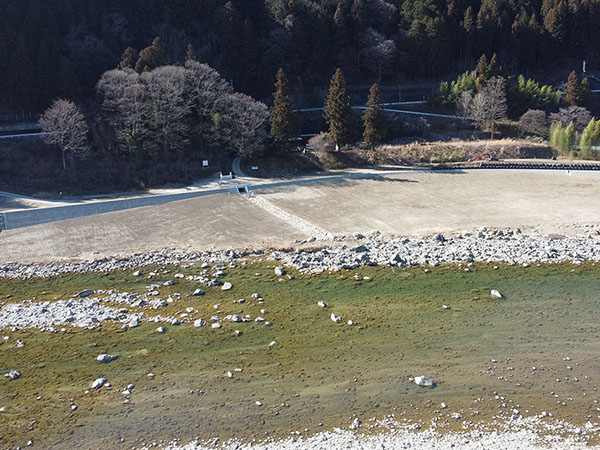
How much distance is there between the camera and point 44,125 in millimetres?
36094

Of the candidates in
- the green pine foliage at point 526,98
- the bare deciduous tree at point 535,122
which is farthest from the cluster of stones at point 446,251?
the green pine foliage at point 526,98

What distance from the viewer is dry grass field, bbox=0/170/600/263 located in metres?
26.9

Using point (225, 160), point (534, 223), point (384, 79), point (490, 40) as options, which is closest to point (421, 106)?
point (384, 79)

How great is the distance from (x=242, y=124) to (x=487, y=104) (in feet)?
73.3

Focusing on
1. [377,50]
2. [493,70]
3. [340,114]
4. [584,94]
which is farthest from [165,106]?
[584,94]

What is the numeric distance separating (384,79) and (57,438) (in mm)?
49437

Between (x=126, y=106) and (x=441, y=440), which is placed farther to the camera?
(x=126, y=106)

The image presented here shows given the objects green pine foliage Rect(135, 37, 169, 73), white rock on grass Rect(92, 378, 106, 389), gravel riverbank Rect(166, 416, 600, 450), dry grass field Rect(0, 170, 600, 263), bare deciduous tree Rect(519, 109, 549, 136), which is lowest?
gravel riverbank Rect(166, 416, 600, 450)

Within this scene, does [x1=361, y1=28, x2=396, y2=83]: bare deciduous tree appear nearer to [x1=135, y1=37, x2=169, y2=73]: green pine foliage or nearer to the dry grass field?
[x1=135, y1=37, x2=169, y2=73]: green pine foliage

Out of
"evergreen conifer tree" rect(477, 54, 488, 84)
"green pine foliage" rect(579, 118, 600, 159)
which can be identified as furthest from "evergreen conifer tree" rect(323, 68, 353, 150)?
"green pine foliage" rect(579, 118, 600, 159)

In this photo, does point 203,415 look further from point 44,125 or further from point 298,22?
point 298,22

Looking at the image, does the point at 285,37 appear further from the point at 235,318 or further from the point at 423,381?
the point at 423,381

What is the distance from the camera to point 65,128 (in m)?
35.6

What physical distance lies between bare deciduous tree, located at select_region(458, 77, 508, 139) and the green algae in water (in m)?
27.3
